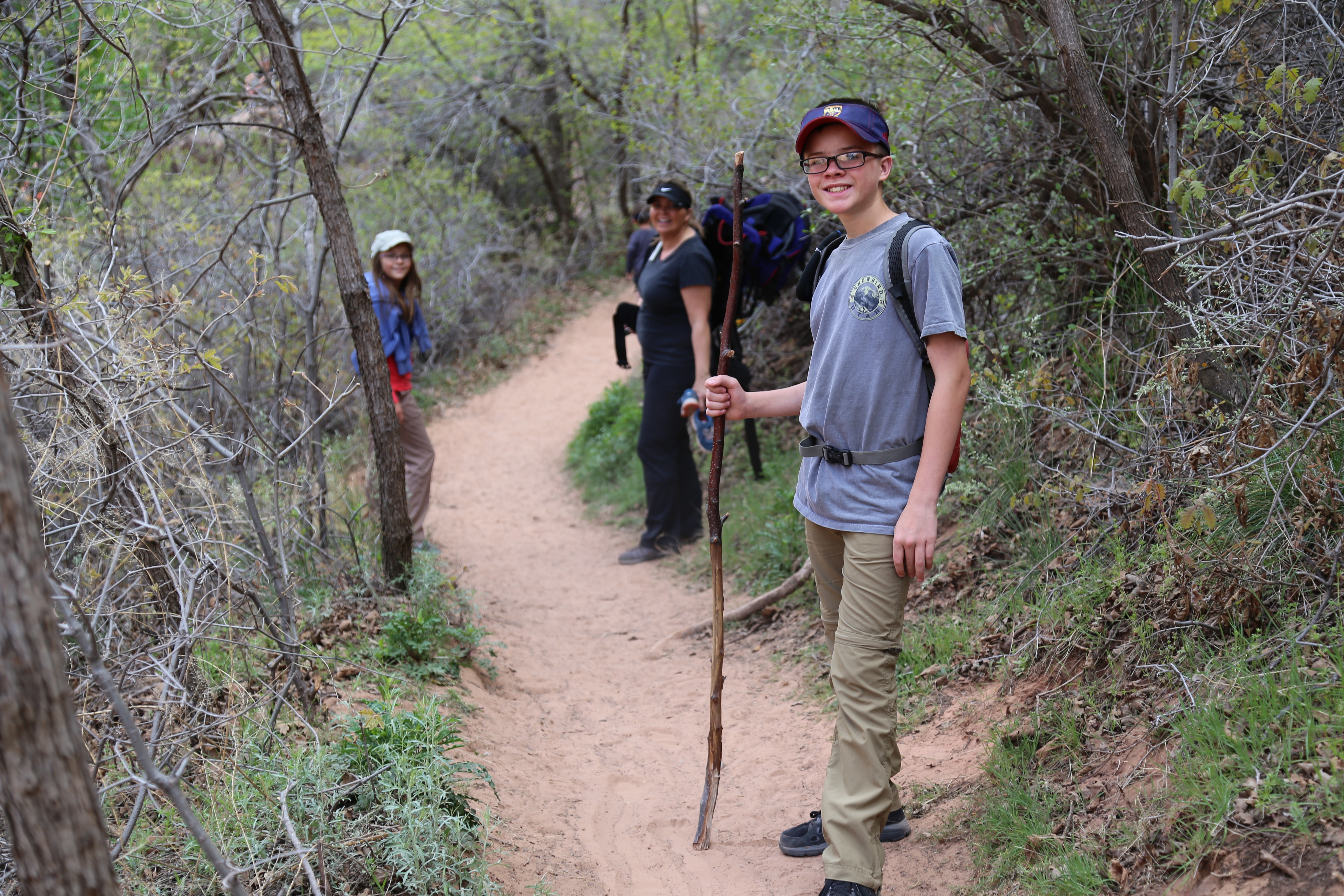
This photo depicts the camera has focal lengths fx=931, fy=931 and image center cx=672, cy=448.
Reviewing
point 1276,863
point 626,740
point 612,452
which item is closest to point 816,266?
point 1276,863

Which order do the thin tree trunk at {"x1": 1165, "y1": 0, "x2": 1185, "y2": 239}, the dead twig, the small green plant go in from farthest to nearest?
the small green plant → the thin tree trunk at {"x1": 1165, "y1": 0, "x2": 1185, "y2": 239} → the dead twig

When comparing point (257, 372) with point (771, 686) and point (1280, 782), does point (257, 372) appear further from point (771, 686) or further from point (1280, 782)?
point (1280, 782)

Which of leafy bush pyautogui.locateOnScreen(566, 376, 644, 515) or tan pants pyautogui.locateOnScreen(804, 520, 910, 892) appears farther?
leafy bush pyautogui.locateOnScreen(566, 376, 644, 515)

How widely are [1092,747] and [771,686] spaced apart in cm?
194

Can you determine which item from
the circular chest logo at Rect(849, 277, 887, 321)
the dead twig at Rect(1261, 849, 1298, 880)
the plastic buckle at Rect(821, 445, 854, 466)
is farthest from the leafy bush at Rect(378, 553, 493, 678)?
the dead twig at Rect(1261, 849, 1298, 880)

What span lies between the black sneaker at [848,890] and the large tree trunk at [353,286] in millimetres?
3391

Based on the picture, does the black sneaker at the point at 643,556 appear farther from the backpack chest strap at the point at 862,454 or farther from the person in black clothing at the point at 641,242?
the backpack chest strap at the point at 862,454

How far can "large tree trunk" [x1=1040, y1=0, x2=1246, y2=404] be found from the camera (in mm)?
3666

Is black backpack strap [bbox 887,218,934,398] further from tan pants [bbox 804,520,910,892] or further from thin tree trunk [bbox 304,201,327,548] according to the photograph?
thin tree trunk [bbox 304,201,327,548]

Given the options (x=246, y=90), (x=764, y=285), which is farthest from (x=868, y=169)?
(x=246, y=90)

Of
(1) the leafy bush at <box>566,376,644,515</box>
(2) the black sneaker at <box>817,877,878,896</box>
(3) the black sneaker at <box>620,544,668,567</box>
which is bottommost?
(3) the black sneaker at <box>620,544,668,567</box>

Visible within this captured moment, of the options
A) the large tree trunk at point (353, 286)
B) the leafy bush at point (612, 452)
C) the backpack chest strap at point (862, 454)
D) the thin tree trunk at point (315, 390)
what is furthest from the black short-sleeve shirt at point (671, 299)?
the backpack chest strap at point (862, 454)

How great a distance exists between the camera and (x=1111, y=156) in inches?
148

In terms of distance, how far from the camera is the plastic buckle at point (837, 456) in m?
2.67
